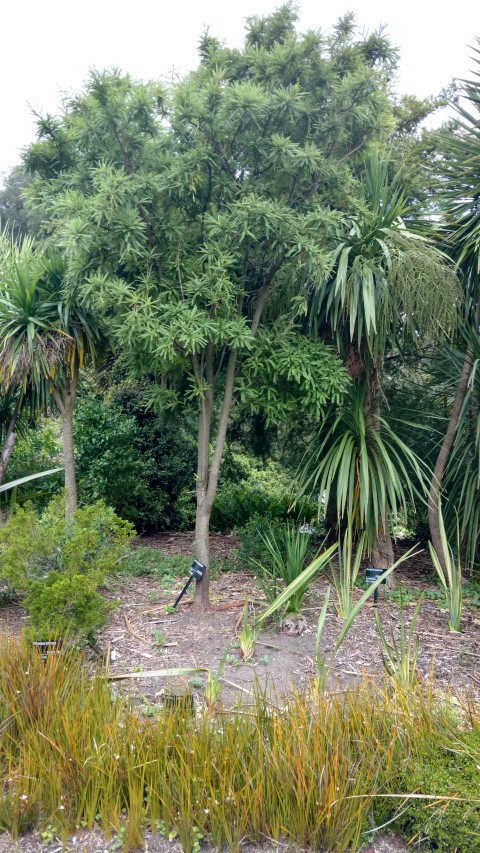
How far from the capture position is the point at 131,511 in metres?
8.76

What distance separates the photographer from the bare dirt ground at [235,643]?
420 cm

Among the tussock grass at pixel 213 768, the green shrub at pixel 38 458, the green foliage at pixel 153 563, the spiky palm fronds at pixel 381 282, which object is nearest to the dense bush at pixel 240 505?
the green foliage at pixel 153 563

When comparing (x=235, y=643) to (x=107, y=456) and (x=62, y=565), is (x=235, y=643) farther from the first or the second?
(x=107, y=456)

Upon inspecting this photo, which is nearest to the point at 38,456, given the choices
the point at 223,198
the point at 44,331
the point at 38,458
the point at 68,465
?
the point at 38,458

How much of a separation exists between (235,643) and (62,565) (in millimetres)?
1333

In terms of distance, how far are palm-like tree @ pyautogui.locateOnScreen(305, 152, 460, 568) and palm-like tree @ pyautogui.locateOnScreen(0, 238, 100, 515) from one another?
2.21 meters

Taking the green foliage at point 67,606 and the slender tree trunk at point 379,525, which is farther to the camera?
the slender tree trunk at point 379,525

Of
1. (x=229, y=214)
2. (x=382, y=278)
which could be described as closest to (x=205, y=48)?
(x=229, y=214)

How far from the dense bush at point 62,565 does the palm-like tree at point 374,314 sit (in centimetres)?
194

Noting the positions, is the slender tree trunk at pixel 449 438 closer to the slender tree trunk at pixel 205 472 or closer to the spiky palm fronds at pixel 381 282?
the spiky palm fronds at pixel 381 282

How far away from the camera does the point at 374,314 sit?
219 inches

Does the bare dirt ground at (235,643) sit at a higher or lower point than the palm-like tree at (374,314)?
lower

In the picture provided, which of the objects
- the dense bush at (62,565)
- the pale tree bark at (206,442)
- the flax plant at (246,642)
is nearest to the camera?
the dense bush at (62,565)

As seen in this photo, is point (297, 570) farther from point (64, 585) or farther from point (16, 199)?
point (16, 199)
